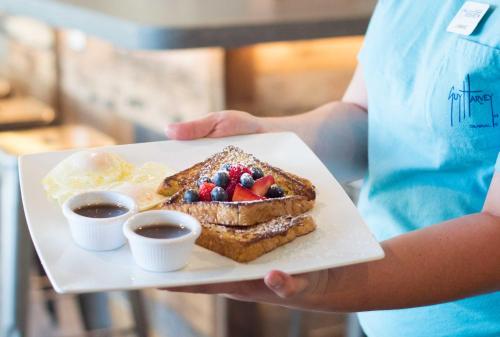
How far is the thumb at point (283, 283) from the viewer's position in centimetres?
120

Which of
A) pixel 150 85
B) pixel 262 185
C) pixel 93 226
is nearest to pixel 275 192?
pixel 262 185

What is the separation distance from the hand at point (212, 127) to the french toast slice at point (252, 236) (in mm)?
330

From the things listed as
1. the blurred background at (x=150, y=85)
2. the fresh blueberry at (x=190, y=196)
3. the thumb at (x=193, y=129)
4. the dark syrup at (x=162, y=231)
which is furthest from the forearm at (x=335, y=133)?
the blurred background at (x=150, y=85)

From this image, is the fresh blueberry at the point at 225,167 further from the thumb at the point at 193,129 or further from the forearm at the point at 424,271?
the forearm at the point at 424,271

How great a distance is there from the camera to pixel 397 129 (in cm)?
160

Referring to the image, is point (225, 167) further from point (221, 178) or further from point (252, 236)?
point (252, 236)

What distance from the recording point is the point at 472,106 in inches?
56.0

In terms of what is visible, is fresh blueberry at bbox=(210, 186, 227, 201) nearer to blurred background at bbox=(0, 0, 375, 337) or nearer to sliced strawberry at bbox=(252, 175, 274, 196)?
sliced strawberry at bbox=(252, 175, 274, 196)

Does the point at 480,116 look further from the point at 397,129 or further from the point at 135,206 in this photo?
the point at 135,206

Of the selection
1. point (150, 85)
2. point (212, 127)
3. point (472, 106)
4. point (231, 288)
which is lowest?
point (150, 85)

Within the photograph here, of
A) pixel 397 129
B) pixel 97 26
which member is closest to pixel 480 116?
pixel 397 129

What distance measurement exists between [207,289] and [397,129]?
1.75 feet

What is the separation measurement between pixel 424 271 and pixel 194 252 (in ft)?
1.21

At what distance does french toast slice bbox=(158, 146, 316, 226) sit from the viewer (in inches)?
56.6
